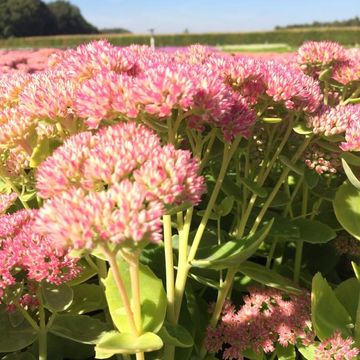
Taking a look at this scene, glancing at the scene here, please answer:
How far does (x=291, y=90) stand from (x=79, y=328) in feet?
2.16

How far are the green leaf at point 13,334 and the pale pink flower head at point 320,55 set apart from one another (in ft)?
3.74

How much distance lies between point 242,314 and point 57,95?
0.63m

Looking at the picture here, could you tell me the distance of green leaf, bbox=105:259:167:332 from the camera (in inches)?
39.9

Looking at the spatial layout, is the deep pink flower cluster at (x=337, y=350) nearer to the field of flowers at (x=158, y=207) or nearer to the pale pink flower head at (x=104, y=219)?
the field of flowers at (x=158, y=207)

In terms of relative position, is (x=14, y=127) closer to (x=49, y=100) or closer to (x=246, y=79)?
(x=49, y=100)

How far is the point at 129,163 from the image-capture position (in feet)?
2.85

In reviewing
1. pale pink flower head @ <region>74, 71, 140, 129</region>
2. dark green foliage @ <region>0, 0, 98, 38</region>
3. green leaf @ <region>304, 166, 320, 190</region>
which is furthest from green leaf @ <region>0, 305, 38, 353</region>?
dark green foliage @ <region>0, 0, 98, 38</region>

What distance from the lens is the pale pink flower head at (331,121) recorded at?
1170mm

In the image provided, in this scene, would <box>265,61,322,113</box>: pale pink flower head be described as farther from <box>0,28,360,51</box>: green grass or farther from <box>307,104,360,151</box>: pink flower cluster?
<box>0,28,360,51</box>: green grass

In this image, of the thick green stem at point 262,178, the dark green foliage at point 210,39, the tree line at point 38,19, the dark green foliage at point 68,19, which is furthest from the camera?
the dark green foliage at point 68,19

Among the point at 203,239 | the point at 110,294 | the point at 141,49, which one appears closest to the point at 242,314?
the point at 203,239

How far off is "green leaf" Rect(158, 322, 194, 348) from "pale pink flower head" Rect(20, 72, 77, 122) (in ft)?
1.53

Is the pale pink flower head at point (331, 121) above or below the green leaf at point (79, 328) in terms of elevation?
above

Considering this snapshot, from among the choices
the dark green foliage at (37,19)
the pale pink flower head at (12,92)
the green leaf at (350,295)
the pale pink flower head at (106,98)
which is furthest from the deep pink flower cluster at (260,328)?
the dark green foliage at (37,19)
